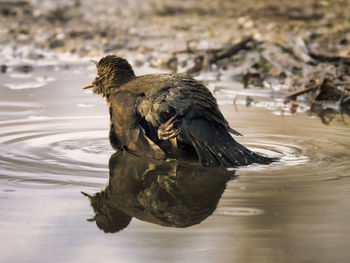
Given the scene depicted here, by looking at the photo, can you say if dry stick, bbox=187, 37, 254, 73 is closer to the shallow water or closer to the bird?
the shallow water

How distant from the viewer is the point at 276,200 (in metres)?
3.80

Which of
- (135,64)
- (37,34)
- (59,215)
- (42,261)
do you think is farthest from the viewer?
(37,34)

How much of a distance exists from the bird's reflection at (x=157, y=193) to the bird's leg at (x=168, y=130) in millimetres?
207

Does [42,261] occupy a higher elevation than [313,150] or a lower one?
higher

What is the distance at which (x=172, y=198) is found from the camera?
3881mm

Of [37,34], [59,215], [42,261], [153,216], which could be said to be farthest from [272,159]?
[37,34]

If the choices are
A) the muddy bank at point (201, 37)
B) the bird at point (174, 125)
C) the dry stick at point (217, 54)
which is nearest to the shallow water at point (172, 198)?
the bird at point (174, 125)

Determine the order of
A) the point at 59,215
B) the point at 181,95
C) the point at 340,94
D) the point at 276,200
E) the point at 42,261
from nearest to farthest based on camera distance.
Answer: the point at 42,261 → the point at 59,215 → the point at 276,200 → the point at 181,95 → the point at 340,94

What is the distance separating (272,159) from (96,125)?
6.08ft

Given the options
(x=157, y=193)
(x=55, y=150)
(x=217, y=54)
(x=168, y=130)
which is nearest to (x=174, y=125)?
(x=168, y=130)

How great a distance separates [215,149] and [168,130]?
1.09 ft

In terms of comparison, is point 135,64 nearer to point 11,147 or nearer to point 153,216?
point 11,147

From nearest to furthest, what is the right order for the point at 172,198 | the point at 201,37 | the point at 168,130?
1. the point at 172,198
2. the point at 168,130
3. the point at 201,37

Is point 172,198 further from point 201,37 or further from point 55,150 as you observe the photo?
point 201,37
